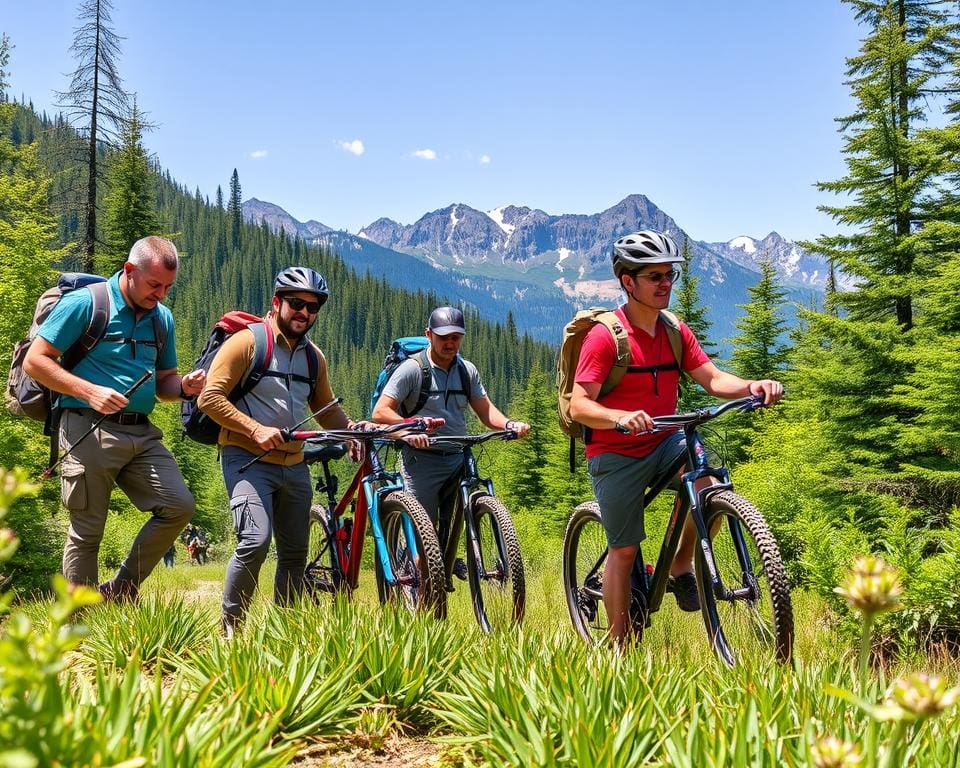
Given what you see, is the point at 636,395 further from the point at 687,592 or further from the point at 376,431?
the point at 376,431

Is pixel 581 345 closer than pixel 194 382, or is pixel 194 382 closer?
pixel 581 345

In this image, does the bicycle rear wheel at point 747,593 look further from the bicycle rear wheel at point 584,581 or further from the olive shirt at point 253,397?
the olive shirt at point 253,397

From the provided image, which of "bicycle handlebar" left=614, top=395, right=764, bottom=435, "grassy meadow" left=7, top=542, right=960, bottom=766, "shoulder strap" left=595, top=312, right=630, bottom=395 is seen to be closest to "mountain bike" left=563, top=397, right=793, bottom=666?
"bicycle handlebar" left=614, top=395, right=764, bottom=435

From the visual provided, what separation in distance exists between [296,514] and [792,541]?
12.6 m

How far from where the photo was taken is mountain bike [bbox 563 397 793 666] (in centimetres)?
371

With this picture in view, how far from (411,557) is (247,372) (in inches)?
64.1

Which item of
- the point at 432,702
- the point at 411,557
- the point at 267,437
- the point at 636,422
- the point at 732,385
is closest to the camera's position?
the point at 432,702

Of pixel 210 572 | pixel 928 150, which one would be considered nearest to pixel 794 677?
pixel 928 150

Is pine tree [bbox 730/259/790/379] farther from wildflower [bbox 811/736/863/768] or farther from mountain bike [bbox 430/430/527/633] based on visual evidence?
wildflower [bbox 811/736/863/768]

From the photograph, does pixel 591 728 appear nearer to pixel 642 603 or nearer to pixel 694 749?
pixel 694 749

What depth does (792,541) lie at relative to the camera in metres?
15.6

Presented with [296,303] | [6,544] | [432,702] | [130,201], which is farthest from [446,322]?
[130,201]

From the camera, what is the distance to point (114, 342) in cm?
509

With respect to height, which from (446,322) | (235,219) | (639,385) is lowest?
(639,385)
